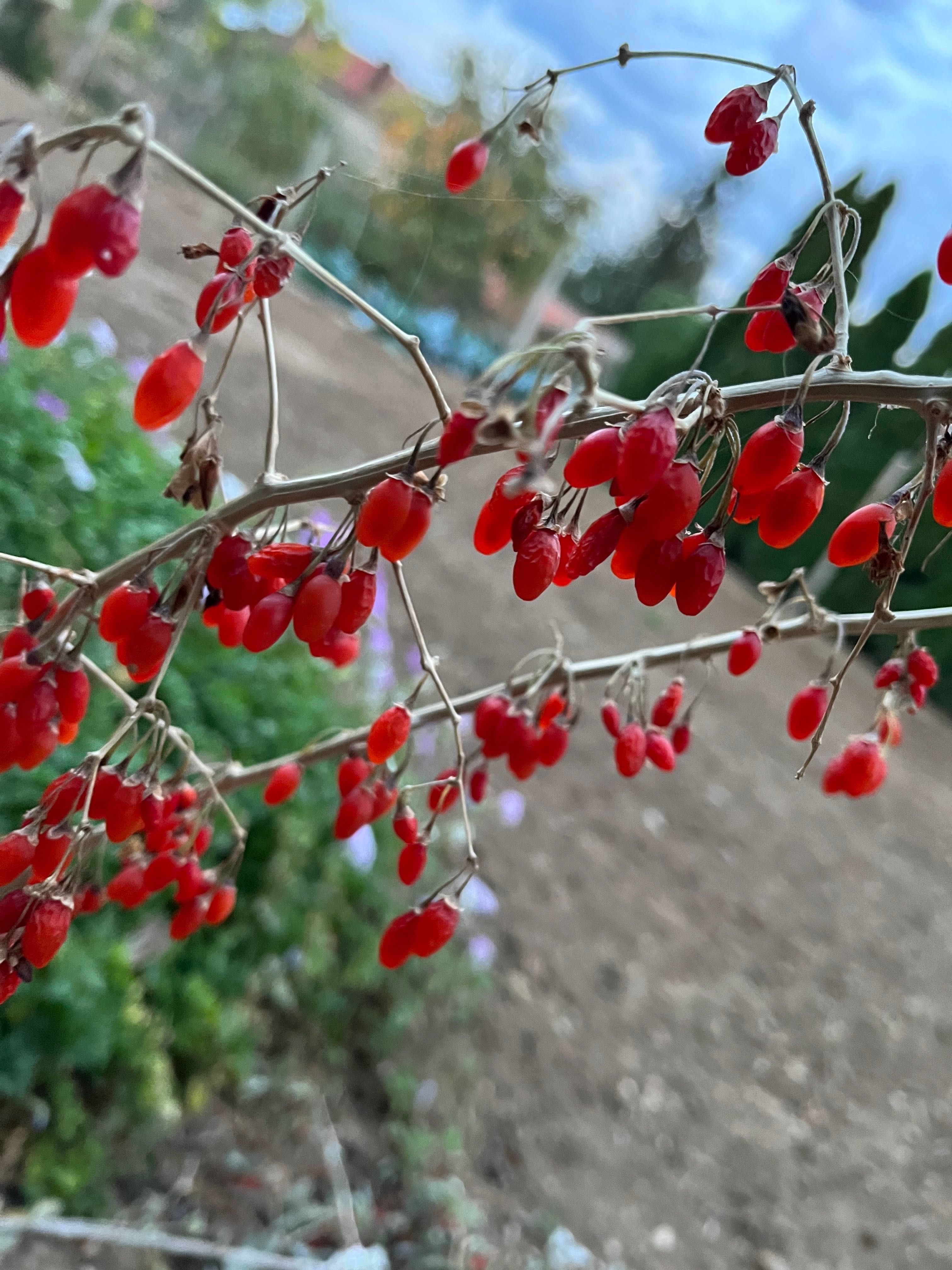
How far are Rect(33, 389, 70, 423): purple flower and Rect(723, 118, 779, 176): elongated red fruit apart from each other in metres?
1.59

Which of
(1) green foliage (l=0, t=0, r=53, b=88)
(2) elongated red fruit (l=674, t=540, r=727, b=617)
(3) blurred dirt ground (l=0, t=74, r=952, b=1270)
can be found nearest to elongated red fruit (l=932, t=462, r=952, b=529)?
(2) elongated red fruit (l=674, t=540, r=727, b=617)

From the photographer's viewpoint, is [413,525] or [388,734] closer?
[413,525]

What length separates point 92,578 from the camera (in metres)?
0.55

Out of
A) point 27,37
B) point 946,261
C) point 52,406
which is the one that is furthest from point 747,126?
point 27,37

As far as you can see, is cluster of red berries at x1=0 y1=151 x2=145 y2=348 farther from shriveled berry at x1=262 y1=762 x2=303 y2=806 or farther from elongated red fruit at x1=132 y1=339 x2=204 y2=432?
shriveled berry at x1=262 y1=762 x2=303 y2=806

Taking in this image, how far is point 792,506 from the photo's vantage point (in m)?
0.49

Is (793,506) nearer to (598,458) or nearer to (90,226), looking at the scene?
(598,458)

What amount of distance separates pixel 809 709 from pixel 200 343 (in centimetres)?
58

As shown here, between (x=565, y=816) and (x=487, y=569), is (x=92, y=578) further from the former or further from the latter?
(x=487, y=569)

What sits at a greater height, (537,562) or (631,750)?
(537,562)

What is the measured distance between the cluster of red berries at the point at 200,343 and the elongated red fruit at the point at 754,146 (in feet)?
0.88

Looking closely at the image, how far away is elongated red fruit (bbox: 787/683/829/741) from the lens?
791mm

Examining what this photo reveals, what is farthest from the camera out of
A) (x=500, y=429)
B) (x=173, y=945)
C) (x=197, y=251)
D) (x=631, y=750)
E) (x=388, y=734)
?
(x=173, y=945)

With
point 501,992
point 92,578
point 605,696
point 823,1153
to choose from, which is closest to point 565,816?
point 501,992
